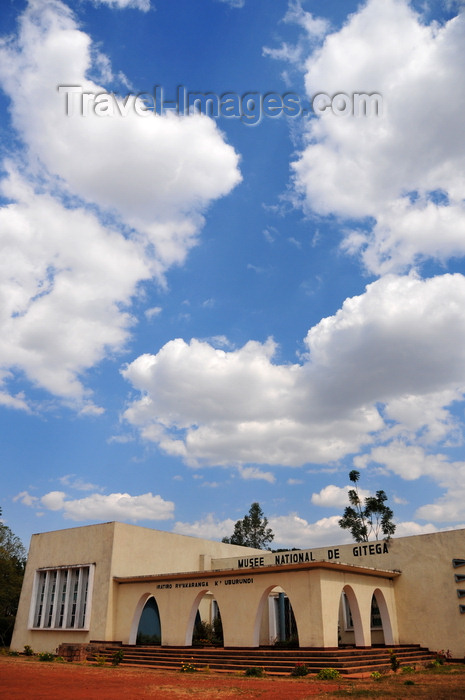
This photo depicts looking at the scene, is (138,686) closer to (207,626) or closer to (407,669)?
(407,669)

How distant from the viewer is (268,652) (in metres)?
19.3

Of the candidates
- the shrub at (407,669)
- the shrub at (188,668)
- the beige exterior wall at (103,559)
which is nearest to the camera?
the shrub at (407,669)

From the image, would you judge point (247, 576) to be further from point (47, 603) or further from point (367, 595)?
point (47, 603)

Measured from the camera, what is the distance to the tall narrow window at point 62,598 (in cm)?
2708

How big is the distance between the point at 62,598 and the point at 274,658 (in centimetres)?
1427

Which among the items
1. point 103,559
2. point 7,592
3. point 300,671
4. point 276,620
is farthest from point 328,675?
point 7,592

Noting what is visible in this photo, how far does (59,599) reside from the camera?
28.5 meters

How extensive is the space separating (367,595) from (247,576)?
16.4 ft

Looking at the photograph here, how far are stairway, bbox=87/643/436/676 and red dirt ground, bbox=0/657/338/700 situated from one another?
150 cm

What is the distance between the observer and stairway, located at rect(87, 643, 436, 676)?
17.7m

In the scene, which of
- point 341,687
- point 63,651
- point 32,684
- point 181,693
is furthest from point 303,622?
point 63,651

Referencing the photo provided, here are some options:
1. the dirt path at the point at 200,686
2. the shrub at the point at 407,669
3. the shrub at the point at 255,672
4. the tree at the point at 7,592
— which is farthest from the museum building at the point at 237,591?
the tree at the point at 7,592

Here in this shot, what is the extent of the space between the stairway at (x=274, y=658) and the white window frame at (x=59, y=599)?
3.44 metres

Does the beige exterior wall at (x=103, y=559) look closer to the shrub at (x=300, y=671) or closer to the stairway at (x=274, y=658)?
the stairway at (x=274, y=658)
